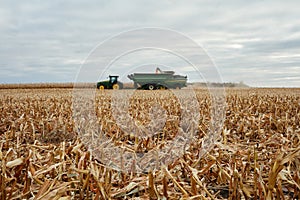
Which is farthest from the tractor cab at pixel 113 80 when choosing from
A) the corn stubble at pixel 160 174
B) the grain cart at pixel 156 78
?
the corn stubble at pixel 160 174

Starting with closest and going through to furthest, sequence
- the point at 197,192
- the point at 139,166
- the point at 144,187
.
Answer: the point at 197,192
the point at 144,187
the point at 139,166

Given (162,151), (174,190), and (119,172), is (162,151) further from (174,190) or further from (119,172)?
(174,190)

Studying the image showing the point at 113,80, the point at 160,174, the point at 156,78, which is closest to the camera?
the point at 160,174

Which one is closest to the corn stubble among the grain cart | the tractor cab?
the grain cart

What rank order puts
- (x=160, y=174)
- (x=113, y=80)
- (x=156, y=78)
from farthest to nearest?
1. (x=113, y=80)
2. (x=156, y=78)
3. (x=160, y=174)

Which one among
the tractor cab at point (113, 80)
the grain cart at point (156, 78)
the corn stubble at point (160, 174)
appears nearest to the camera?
the corn stubble at point (160, 174)

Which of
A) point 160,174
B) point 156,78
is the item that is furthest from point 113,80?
point 160,174

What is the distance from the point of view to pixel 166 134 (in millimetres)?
4910

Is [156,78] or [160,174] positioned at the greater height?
[156,78]

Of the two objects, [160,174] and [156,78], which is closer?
[160,174]

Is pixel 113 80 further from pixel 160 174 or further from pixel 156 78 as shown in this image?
pixel 160 174

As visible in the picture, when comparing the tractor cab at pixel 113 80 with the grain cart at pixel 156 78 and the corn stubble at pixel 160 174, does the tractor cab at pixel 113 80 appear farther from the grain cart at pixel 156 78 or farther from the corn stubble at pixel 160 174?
the corn stubble at pixel 160 174

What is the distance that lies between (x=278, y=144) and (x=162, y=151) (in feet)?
3.82

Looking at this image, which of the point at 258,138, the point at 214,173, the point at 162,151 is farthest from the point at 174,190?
the point at 258,138
